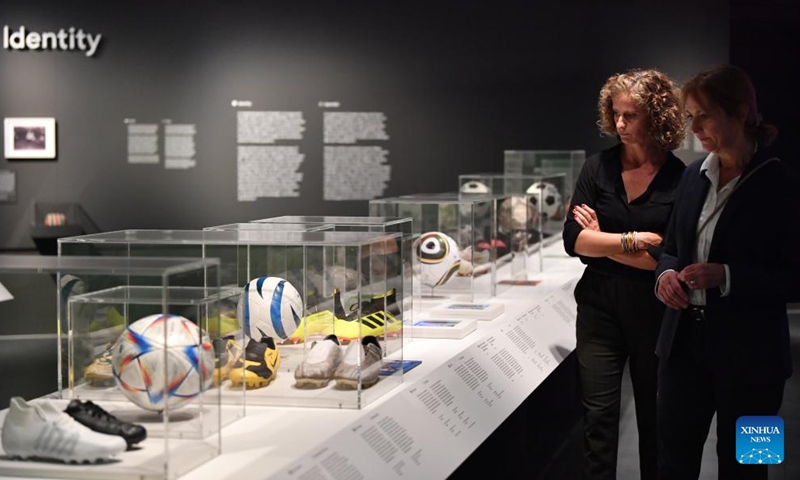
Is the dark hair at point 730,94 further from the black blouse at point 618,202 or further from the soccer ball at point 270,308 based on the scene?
the soccer ball at point 270,308

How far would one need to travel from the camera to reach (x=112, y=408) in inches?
111

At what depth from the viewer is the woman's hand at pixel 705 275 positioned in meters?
3.17

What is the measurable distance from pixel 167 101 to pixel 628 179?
7.05 m

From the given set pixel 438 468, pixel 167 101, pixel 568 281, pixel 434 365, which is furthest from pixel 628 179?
pixel 167 101

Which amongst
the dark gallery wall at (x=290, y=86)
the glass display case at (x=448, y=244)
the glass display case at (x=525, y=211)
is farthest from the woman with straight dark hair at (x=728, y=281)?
the dark gallery wall at (x=290, y=86)

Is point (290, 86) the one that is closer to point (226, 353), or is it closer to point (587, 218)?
point (587, 218)

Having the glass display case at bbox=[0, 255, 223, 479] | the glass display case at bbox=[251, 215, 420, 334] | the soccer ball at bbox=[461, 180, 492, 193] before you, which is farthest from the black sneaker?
the soccer ball at bbox=[461, 180, 492, 193]

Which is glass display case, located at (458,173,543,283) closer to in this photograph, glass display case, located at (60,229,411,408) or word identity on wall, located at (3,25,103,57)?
glass display case, located at (60,229,411,408)

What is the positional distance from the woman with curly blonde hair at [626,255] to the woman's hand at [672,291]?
59cm

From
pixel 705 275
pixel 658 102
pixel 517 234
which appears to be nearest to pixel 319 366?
pixel 705 275

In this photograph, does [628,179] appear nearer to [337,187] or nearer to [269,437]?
[269,437]

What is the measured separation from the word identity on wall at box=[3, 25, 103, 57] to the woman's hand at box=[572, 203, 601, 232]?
7354 millimetres

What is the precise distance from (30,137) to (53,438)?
8.44 metres

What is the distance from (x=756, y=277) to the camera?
122 inches
